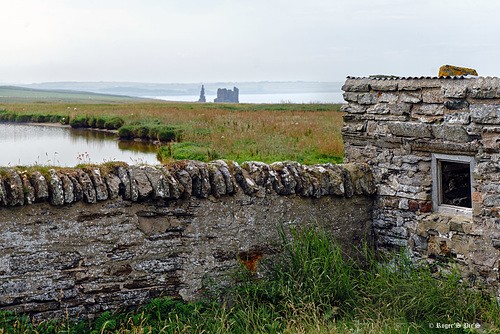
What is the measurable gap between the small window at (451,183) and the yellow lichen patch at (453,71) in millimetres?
1083

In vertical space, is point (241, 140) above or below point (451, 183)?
above

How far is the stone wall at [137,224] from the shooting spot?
12.8 ft

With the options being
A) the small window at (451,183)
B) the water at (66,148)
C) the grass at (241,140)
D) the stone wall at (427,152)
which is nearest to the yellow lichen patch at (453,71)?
the stone wall at (427,152)

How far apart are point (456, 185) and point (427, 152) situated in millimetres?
781

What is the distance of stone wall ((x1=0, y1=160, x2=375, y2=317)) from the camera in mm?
3906

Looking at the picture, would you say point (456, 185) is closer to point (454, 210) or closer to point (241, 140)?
point (454, 210)

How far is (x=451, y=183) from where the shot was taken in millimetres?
5570

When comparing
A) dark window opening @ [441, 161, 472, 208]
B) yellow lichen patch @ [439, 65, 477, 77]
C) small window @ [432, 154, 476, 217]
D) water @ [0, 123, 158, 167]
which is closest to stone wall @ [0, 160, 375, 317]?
small window @ [432, 154, 476, 217]

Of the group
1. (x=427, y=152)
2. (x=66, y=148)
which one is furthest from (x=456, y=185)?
(x=66, y=148)

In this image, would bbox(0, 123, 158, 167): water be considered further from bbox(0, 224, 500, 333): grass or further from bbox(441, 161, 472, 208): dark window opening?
bbox(441, 161, 472, 208): dark window opening

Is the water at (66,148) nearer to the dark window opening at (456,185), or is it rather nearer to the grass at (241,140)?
the grass at (241,140)

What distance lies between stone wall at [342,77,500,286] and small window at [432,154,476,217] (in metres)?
0.05

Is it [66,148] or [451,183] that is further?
[66,148]

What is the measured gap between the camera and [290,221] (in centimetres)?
511
